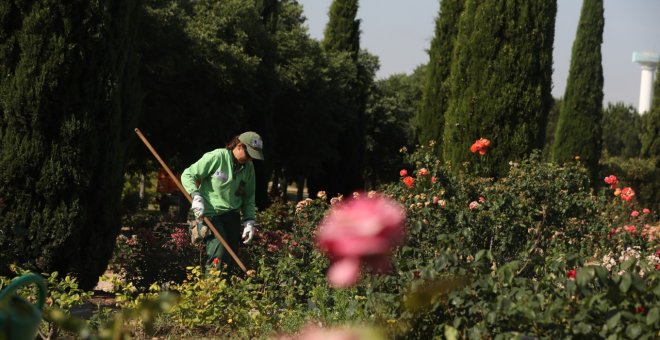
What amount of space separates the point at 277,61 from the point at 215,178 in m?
24.0

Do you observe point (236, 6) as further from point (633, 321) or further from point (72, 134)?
point (633, 321)

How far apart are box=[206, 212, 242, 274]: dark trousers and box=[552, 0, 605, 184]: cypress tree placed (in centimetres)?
2232

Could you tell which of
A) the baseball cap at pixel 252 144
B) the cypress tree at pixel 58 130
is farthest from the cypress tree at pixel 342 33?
the baseball cap at pixel 252 144

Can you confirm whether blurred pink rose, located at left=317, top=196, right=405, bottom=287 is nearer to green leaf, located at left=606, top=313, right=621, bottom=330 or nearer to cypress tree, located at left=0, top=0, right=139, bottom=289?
green leaf, located at left=606, top=313, right=621, bottom=330

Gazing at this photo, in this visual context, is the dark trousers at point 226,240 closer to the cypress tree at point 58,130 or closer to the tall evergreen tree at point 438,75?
the cypress tree at point 58,130

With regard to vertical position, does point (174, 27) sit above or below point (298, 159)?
above

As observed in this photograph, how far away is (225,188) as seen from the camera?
731 cm

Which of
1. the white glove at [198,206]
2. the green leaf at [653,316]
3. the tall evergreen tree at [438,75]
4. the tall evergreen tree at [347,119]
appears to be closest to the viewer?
the green leaf at [653,316]

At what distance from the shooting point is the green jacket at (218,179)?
7.23 meters

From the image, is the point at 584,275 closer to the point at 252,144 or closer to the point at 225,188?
the point at 252,144

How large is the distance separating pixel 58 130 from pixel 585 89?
23.9 m

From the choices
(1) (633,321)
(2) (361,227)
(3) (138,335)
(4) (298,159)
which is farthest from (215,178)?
(4) (298,159)

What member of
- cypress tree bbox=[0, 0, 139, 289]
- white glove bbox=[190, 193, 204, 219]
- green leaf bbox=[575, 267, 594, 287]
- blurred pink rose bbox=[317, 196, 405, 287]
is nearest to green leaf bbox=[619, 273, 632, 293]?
green leaf bbox=[575, 267, 594, 287]

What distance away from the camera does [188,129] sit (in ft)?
86.8
